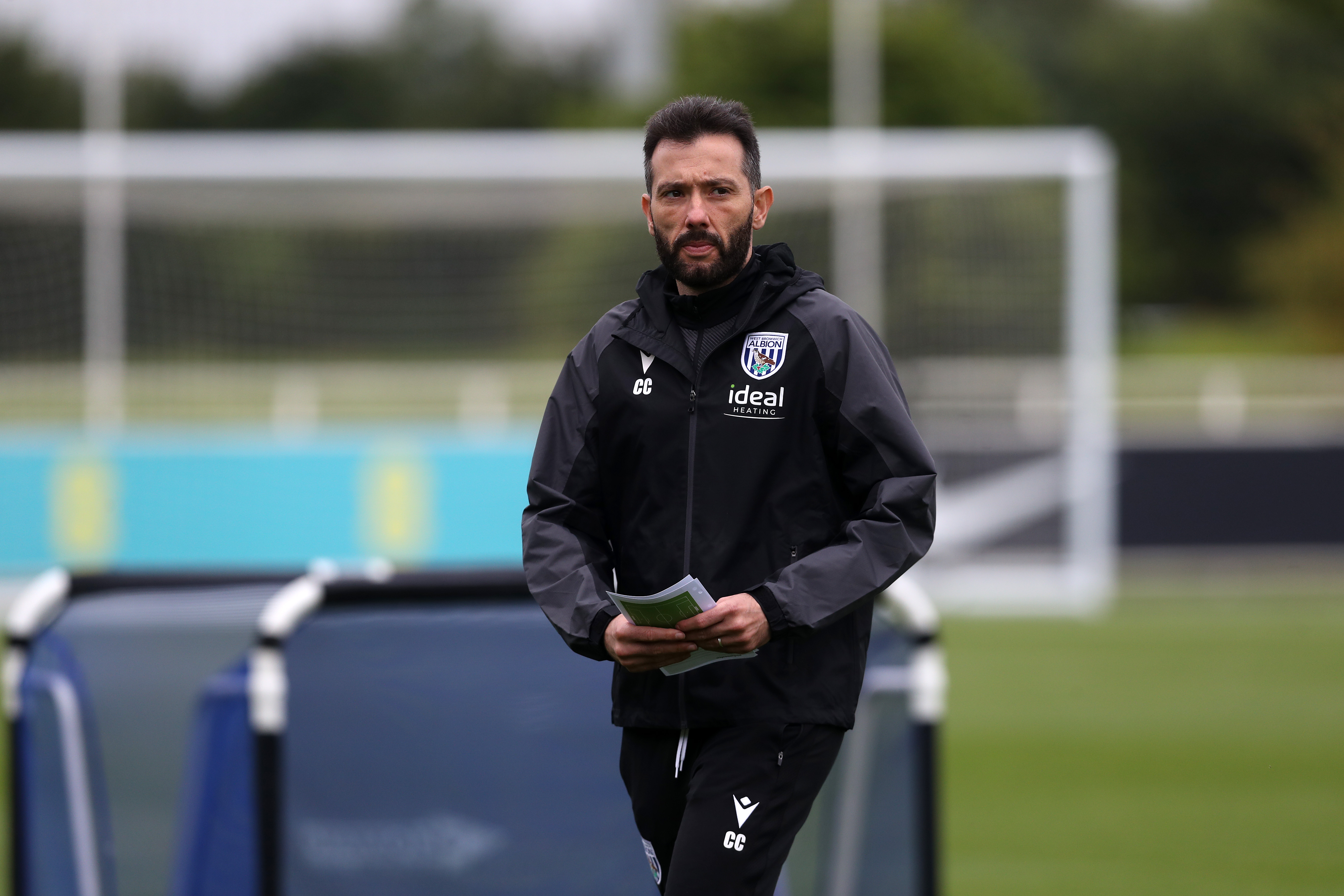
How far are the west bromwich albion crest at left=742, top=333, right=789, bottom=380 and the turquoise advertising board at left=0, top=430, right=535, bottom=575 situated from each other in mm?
9333

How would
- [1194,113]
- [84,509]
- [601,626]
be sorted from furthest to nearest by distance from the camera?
1. [1194,113]
2. [84,509]
3. [601,626]

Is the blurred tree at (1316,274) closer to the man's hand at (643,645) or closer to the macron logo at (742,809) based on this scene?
the macron logo at (742,809)

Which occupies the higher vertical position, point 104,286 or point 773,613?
point 104,286

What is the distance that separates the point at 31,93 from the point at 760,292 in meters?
32.1

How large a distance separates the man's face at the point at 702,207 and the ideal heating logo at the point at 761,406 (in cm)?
22

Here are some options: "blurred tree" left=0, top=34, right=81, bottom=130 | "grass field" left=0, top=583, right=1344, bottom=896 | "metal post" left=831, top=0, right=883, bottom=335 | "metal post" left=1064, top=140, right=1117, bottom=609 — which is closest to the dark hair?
"grass field" left=0, top=583, right=1344, bottom=896

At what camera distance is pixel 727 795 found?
3080 millimetres

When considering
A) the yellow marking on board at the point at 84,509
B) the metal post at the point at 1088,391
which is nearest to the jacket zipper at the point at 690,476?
the yellow marking on board at the point at 84,509

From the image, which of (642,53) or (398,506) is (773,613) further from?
(642,53)

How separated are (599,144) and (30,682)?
10.4 m

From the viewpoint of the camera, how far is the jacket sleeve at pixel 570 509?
3.09 meters

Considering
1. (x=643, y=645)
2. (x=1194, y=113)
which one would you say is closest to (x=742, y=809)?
(x=643, y=645)

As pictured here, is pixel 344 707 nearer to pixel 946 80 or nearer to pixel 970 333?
pixel 970 333

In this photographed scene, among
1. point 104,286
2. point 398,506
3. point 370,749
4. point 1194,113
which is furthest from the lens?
point 1194,113
